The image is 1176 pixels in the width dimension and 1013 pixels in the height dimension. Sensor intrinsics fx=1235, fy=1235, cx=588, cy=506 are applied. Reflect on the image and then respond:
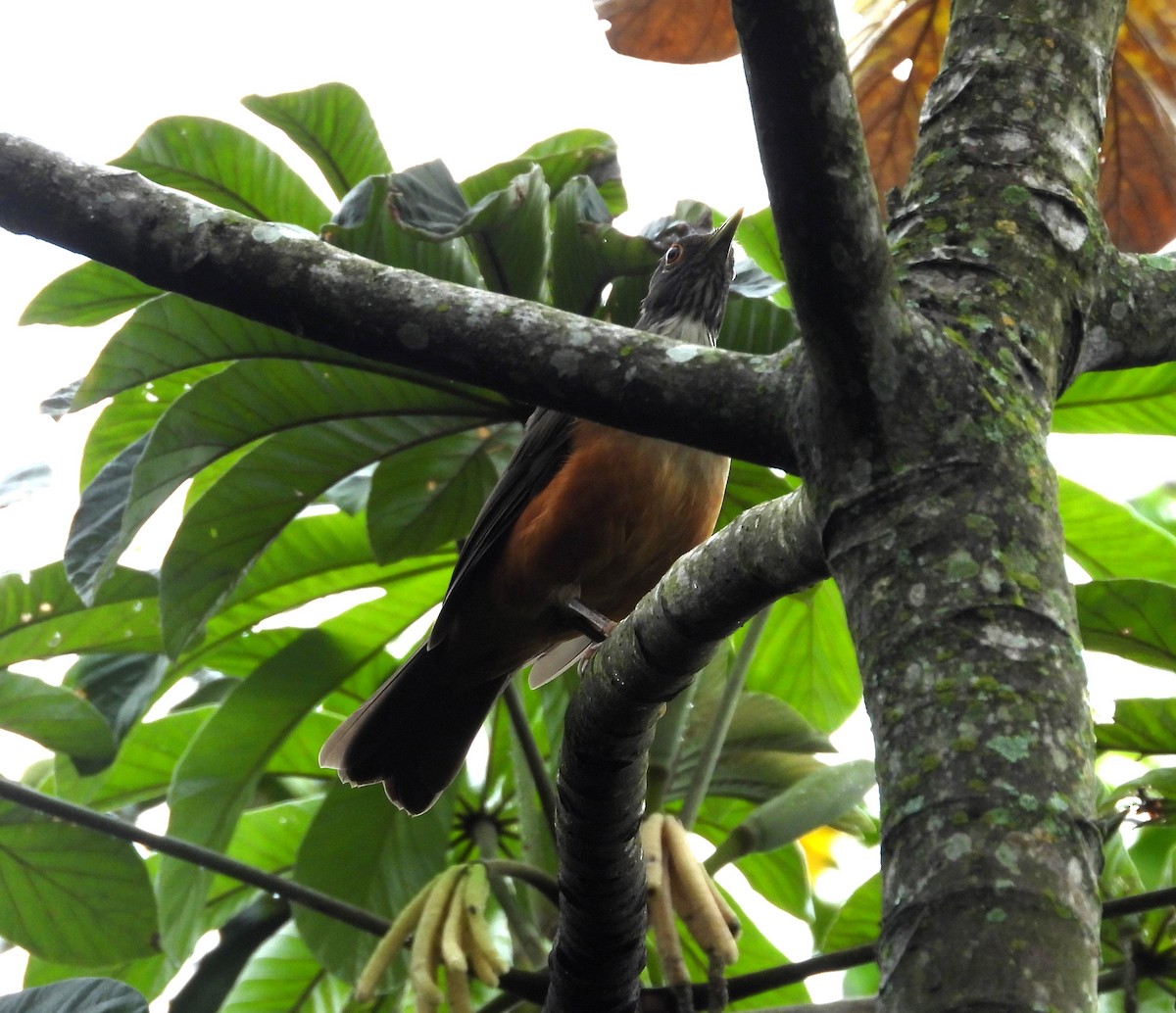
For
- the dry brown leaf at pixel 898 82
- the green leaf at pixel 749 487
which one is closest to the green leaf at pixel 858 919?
the green leaf at pixel 749 487

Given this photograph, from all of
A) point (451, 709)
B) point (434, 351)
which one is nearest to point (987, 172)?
point (434, 351)

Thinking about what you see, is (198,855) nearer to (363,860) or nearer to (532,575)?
(363,860)

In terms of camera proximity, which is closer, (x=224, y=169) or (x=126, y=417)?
(x=224, y=169)

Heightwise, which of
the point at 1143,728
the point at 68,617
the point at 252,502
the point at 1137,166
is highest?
the point at 1137,166

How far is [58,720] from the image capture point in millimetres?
2930

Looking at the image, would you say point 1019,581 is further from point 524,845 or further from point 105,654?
point 105,654

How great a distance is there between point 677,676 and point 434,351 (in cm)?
61

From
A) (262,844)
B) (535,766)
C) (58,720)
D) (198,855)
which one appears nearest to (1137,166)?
(535,766)

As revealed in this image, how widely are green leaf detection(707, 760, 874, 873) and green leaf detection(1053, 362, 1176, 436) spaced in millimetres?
1145

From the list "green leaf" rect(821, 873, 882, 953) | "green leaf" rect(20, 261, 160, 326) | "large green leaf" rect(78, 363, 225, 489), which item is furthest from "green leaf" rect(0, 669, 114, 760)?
"green leaf" rect(821, 873, 882, 953)

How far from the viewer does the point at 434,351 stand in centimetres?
146

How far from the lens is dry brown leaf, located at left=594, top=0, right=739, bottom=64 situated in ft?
9.18

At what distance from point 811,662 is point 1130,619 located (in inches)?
41.1

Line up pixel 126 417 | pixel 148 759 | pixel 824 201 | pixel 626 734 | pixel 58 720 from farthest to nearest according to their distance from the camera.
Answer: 1. pixel 148 759
2. pixel 126 417
3. pixel 58 720
4. pixel 626 734
5. pixel 824 201
